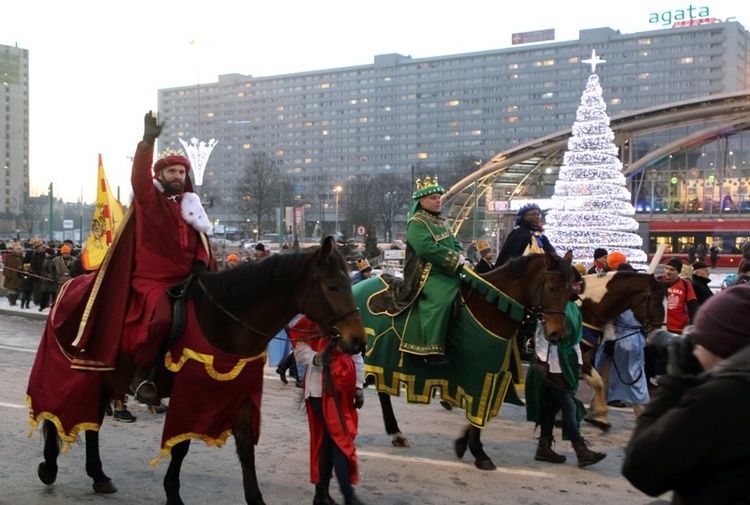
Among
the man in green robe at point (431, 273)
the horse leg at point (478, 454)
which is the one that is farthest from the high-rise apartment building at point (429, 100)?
the horse leg at point (478, 454)

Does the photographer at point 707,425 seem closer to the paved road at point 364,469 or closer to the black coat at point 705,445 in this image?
the black coat at point 705,445

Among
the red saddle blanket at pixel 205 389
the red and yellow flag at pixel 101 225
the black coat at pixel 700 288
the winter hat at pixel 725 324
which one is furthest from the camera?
the black coat at pixel 700 288

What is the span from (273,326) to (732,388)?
3.66 meters

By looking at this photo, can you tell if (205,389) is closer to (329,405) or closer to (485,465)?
(329,405)

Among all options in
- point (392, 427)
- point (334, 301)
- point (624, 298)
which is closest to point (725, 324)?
point (334, 301)

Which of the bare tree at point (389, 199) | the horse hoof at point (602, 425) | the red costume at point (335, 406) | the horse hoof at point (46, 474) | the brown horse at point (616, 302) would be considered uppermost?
the bare tree at point (389, 199)

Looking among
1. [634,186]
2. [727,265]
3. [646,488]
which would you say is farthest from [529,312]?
[634,186]

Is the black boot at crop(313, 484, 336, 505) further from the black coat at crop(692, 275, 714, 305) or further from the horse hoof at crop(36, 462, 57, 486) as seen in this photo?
the black coat at crop(692, 275, 714, 305)

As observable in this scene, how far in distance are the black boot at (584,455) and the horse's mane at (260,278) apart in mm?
3303

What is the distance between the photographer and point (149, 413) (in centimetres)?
905

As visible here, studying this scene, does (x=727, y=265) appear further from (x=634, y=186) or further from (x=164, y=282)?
(x=164, y=282)

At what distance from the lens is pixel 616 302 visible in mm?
8719

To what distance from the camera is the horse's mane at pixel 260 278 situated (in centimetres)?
518

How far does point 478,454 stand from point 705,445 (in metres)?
5.02
